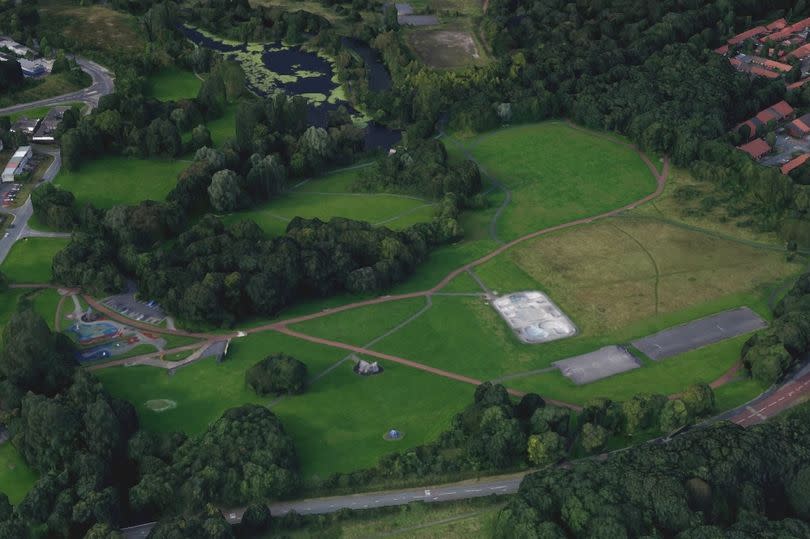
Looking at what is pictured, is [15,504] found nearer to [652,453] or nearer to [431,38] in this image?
[652,453]

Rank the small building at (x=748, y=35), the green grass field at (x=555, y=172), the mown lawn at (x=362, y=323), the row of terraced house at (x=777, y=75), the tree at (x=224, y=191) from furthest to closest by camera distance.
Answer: the small building at (x=748, y=35), the row of terraced house at (x=777, y=75), the green grass field at (x=555, y=172), the tree at (x=224, y=191), the mown lawn at (x=362, y=323)

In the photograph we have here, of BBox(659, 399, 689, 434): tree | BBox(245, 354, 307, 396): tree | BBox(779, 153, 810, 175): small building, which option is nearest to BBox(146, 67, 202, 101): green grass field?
BBox(245, 354, 307, 396): tree

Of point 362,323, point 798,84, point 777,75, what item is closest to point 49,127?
point 362,323

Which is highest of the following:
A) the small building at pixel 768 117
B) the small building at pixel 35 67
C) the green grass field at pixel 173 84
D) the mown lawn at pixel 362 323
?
the small building at pixel 768 117

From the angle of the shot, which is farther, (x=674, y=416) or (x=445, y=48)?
(x=445, y=48)

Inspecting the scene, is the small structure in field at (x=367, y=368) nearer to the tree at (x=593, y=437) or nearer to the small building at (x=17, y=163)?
the tree at (x=593, y=437)

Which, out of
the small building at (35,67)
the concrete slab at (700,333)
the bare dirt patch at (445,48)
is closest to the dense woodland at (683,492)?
the concrete slab at (700,333)

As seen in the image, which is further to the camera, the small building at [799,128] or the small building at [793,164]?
the small building at [799,128]

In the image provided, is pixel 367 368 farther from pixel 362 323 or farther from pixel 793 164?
pixel 793 164
